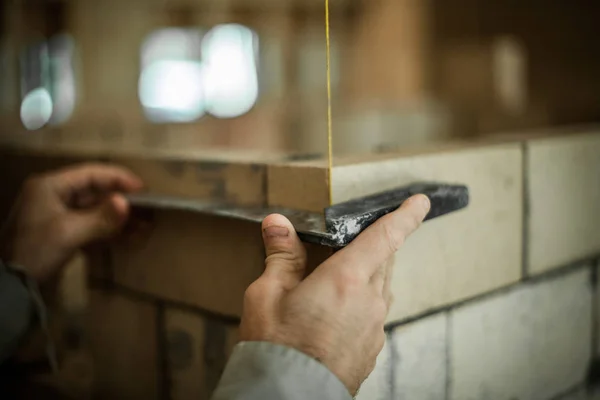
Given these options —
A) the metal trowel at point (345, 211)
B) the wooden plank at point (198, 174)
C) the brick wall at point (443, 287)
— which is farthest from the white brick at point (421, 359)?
the wooden plank at point (198, 174)

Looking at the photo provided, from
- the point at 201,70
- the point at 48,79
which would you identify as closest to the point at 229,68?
the point at 201,70

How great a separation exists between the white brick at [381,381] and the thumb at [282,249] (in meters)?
0.25

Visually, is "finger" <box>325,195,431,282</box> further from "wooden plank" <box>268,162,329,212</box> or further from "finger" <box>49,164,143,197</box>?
"finger" <box>49,164,143,197</box>

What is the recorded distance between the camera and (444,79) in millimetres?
3047

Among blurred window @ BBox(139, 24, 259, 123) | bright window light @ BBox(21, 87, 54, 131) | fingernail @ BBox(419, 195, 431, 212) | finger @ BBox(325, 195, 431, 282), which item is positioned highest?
blurred window @ BBox(139, 24, 259, 123)

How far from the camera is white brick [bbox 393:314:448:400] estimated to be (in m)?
1.04

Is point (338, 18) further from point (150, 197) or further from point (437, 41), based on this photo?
point (150, 197)

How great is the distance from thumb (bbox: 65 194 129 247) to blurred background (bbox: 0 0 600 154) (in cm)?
71

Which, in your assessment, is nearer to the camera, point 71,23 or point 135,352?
point 135,352

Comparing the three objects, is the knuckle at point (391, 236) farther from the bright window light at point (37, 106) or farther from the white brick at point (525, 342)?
the bright window light at point (37, 106)

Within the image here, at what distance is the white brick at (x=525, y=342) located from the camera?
1155 millimetres

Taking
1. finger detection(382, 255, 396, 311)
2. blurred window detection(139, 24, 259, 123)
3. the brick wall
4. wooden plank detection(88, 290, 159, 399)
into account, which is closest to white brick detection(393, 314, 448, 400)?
the brick wall

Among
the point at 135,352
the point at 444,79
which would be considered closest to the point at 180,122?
the point at 444,79

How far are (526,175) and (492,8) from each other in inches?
58.7
